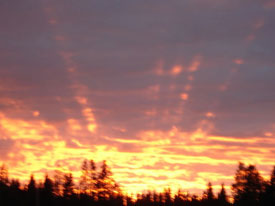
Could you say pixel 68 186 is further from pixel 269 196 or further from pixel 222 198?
pixel 269 196

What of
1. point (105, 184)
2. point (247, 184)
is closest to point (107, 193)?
point (105, 184)

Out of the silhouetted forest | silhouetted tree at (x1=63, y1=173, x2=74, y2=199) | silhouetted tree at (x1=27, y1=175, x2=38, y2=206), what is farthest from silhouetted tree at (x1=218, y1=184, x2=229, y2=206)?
silhouetted tree at (x1=27, y1=175, x2=38, y2=206)

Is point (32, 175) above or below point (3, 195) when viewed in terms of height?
above

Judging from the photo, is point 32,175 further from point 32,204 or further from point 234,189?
point 234,189

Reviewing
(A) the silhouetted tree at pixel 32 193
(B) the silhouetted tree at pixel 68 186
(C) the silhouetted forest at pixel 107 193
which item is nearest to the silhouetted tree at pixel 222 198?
(C) the silhouetted forest at pixel 107 193

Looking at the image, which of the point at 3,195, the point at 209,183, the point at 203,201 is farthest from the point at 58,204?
the point at 209,183

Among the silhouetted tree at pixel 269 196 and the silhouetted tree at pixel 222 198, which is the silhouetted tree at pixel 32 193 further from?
the silhouetted tree at pixel 222 198

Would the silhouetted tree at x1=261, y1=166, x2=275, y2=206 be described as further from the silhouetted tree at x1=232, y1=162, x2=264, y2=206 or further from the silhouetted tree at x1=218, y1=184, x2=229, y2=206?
the silhouetted tree at x1=218, y1=184, x2=229, y2=206

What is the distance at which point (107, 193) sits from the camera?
360 ft

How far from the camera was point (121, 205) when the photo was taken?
108m

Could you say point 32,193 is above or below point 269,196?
above

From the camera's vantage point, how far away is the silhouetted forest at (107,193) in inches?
3228

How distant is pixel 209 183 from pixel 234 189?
110ft

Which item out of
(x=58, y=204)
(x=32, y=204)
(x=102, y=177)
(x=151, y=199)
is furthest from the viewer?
(x=151, y=199)
